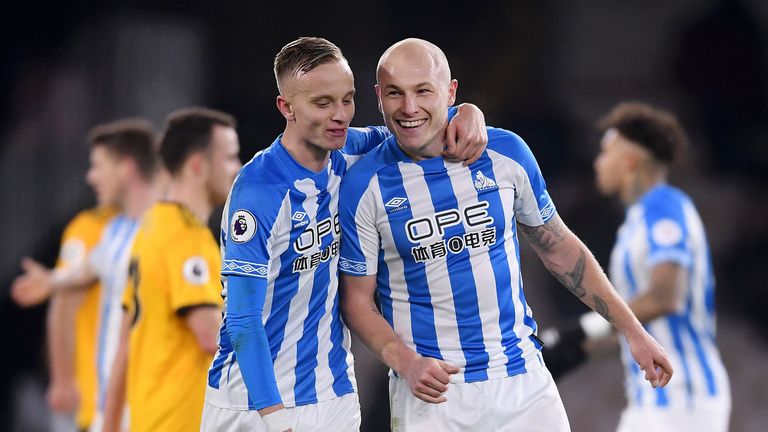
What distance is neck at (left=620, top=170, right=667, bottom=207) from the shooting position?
5371mm

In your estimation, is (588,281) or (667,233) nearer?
(588,281)

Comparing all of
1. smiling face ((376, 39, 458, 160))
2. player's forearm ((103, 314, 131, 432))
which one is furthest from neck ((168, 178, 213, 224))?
smiling face ((376, 39, 458, 160))

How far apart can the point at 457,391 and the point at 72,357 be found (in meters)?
3.57

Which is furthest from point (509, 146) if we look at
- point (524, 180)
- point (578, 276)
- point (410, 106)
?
point (578, 276)

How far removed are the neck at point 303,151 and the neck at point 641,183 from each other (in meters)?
2.89

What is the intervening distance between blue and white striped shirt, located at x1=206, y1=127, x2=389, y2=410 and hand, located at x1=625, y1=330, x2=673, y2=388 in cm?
86

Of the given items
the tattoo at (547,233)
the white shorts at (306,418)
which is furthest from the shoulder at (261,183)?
the tattoo at (547,233)

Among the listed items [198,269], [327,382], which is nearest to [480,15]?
[198,269]

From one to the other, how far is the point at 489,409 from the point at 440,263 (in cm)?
44

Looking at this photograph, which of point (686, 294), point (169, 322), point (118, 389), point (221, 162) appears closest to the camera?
point (169, 322)

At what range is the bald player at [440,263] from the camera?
9.74ft

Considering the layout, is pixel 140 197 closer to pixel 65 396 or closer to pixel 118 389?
pixel 65 396

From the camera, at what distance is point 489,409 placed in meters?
2.96

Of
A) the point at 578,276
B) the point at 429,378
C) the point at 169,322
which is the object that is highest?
the point at 578,276
